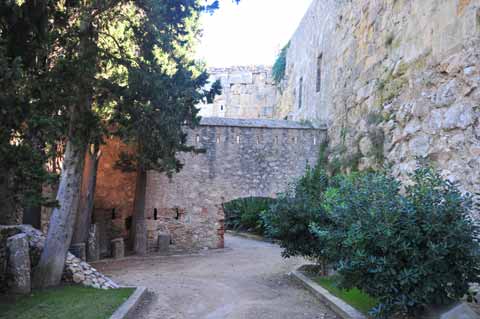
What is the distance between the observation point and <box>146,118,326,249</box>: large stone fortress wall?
13812 millimetres

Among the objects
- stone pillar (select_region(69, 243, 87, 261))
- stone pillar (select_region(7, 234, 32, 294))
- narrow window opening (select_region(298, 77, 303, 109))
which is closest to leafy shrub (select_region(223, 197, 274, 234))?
narrow window opening (select_region(298, 77, 303, 109))

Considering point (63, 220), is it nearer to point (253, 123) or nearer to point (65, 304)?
point (65, 304)

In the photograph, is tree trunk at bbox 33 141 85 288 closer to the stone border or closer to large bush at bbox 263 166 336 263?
large bush at bbox 263 166 336 263

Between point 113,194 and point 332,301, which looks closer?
point 332,301

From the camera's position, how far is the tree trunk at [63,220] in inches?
289

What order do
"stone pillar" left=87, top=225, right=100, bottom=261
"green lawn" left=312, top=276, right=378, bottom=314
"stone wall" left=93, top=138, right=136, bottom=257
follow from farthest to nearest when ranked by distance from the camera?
"stone wall" left=93, top=138, right=136, bottom=257, "stone pillar" left=87, top=225, right=100, bottom=261, "green lawn" left=312, top=276, right=378, bottom=314

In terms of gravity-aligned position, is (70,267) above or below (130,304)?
above

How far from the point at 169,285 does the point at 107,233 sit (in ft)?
20.4

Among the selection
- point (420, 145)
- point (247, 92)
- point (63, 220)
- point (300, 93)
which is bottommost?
point (63, 220)

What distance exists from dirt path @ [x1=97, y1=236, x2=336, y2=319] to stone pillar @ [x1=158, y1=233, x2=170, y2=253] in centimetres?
101

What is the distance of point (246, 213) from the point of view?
20.5 m

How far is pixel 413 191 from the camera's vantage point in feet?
16.5

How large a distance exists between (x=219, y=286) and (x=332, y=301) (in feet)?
8.88

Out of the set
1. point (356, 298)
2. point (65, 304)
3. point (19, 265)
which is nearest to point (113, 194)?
point (19, 265)
